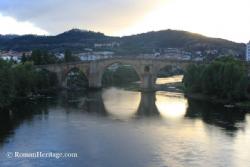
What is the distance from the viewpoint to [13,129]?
902 inches

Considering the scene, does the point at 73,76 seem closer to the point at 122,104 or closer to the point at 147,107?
the point at 122,104

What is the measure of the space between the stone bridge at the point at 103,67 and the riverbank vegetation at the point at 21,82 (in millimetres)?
1227

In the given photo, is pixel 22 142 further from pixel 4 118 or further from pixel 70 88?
pixel 70 88

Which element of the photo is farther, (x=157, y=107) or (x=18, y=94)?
(x=18, y=94)

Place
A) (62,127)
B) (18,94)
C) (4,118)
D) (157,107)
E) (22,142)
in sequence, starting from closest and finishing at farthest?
(22,142) → (62,127) → (4,118) → (157,107) → (18,94)

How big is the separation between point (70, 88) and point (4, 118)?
76.2 feet

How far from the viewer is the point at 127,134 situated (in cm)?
2191

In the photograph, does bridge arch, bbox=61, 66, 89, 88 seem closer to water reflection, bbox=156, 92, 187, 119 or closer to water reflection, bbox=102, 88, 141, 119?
water reflection, bbox=102, 88, 141, 119

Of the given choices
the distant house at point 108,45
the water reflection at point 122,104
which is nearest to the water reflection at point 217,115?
the water reflection at point 122,104

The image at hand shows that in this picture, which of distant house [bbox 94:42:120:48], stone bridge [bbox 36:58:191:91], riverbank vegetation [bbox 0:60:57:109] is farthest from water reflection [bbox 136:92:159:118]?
distant house [bbox 94:42:120:48]

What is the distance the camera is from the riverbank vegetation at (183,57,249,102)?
3259cm

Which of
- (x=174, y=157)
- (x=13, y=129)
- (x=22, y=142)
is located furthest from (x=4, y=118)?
(x=174, y=157)

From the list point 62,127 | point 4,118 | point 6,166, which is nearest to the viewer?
point 6,166

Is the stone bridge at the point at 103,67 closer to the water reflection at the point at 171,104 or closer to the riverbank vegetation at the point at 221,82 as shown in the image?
the water reflection at the point at 171,104
